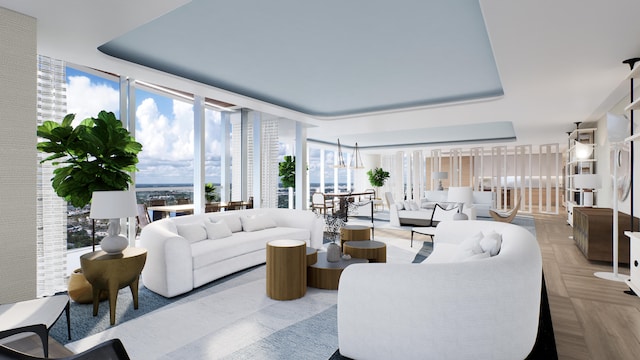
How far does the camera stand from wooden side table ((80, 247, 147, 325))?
2.84 meters

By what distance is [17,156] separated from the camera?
8.70 ft

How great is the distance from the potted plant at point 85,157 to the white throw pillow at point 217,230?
1351 mm

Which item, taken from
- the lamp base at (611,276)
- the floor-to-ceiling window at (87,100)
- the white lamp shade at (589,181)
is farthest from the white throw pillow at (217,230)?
the white lamp shade at (589,181)

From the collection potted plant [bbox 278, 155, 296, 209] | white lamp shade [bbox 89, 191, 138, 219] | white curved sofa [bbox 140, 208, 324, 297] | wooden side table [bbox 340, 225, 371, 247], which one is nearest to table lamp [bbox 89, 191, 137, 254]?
white lamp shade [bbox 89, 191, 138, 219]

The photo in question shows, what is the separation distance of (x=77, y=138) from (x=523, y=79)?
5207mm

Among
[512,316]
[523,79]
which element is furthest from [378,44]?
[512,316]

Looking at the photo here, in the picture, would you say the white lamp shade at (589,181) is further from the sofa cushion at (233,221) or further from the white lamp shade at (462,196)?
the sofa cushion at (233,221)

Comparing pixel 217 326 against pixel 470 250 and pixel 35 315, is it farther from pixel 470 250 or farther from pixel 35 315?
pixel 470 250

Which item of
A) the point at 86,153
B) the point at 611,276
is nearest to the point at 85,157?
the point at 86,153

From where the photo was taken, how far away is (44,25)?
9.49ft

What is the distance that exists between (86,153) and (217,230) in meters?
1.80

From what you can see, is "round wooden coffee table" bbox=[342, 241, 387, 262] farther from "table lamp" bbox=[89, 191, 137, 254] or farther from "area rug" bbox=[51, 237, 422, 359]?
"table lamp" bbox=[89, 191, 137, 254]

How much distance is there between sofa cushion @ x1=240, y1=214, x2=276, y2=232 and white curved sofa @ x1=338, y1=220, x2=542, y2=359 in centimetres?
338

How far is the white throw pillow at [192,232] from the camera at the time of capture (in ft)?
13.7
